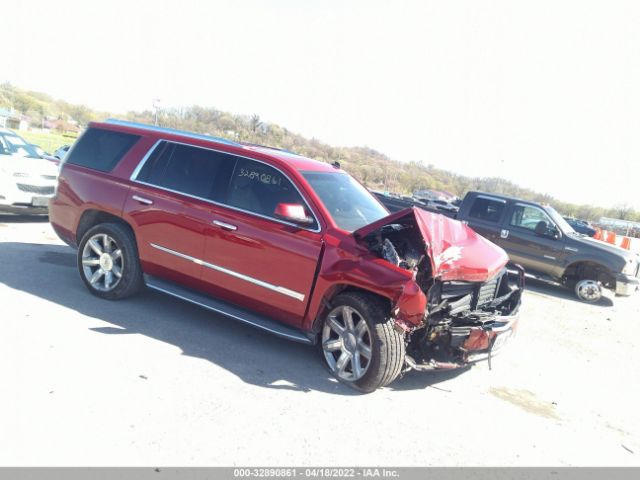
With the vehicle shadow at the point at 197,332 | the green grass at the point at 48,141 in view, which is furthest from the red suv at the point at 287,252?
the green grass at the point at 48,141

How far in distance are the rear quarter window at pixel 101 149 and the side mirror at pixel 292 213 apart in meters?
2.45

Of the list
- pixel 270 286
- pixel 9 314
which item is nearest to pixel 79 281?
pixel 9 314

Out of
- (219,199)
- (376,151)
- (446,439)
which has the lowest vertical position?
(446,439)

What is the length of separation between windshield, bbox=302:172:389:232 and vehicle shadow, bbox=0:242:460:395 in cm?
141

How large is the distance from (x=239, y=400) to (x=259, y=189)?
2.09m

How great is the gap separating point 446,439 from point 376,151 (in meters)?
69.5

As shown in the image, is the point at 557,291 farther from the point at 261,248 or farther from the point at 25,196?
the point at 25,196

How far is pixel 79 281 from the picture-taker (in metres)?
6.37

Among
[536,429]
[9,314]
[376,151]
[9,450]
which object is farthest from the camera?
[376,151]

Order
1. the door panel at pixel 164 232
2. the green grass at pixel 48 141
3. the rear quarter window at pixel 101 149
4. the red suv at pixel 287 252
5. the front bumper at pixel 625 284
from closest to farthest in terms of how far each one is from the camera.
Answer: the red suv at pixel 287 252, the door panel at pixel 164 232, the rear quarter window at pixel 101 149, the front bumper at pixel 625 284, the green grass at pixel 48 141

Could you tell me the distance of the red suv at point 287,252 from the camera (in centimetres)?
431

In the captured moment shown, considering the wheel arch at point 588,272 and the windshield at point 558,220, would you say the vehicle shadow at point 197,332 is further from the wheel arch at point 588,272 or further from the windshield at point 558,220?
the windshield at point 558,220

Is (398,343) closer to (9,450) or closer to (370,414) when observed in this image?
(370,414)

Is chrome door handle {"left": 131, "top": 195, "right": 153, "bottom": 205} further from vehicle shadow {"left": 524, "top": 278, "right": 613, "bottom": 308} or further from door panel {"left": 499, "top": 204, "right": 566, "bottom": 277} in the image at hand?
vehicle shadow {"left": 524, "top": 278, "right": 613, "bottom": 308}
